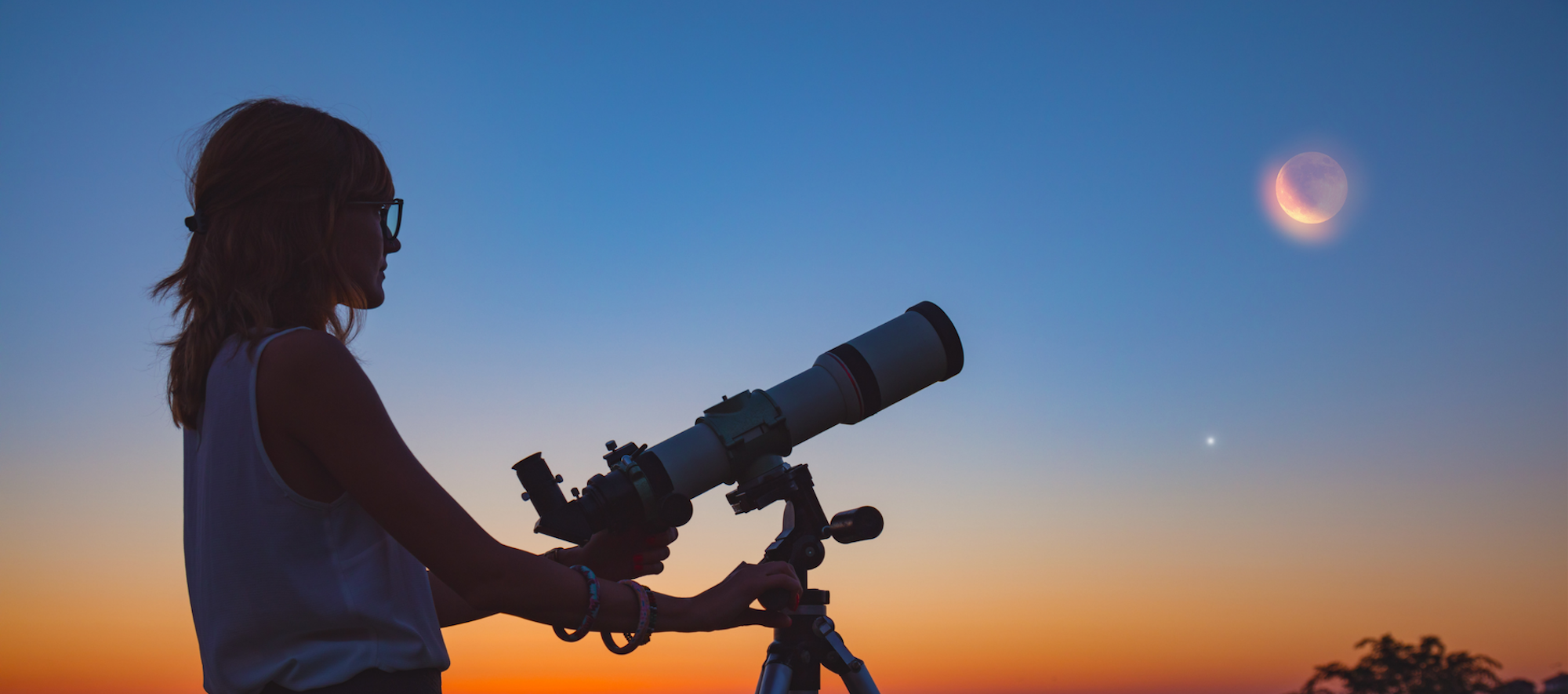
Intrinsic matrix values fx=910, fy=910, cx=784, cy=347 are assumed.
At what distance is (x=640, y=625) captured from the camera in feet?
6.97

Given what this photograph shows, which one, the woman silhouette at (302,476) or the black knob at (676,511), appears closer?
the woman silhouette at (302,476)

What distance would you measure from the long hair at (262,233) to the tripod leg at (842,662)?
6.98ft

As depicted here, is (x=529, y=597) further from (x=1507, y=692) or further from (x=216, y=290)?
(x=1507, y=692)

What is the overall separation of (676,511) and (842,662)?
869mm

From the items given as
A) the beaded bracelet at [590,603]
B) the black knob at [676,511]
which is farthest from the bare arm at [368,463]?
the black knob at [676,511]

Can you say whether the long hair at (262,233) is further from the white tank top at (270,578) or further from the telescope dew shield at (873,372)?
the telescope dew shield at (873,372)

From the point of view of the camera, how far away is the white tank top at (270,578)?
1765mm

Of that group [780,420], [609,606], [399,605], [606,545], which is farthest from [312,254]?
[780,420]

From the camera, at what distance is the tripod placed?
3.49 m

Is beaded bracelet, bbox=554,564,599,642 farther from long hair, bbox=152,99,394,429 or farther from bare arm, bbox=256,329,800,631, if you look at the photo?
long hair, bbox=152,99,394,429

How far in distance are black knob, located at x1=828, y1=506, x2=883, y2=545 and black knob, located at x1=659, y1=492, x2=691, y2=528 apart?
63 cm

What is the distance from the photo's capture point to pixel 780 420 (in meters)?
4.07

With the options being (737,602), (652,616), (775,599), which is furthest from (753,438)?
(652,616)

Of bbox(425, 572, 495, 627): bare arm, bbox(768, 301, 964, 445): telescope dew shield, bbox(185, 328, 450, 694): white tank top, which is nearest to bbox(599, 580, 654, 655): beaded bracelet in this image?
bbox(185, 328, 450, 694): white tank top
